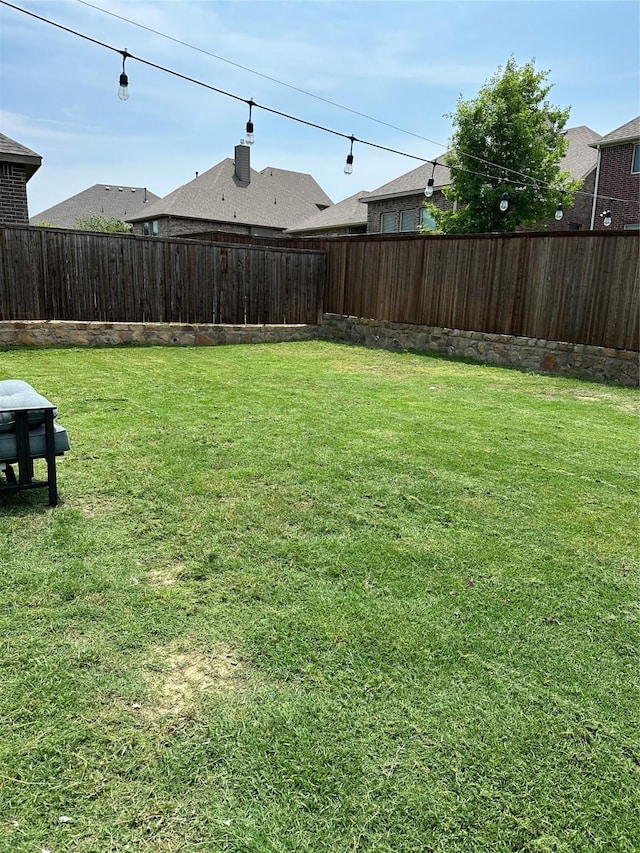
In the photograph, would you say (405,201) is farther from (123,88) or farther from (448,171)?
(123,88)

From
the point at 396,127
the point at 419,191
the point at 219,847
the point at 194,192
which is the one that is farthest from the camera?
the point at 194,192

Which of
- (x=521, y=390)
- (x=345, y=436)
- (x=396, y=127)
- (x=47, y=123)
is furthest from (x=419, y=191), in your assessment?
(x=345, y=436)

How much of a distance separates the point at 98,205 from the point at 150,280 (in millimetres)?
30542

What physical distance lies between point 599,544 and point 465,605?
105 cm

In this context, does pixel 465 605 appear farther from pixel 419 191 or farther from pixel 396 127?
pixel 419 191

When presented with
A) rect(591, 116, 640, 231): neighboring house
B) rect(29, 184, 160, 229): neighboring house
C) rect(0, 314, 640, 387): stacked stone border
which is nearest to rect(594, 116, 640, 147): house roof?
rect(591, 116, 640, 231): neighboring house

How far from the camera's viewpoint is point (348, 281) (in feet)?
38.5

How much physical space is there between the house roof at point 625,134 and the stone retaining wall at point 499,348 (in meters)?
13.0

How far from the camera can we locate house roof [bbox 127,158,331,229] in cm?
2664

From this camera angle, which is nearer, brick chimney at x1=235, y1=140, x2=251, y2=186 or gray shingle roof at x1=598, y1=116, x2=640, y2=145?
gray shingle roof at x1=598, y1=116, x2=640, y2=145

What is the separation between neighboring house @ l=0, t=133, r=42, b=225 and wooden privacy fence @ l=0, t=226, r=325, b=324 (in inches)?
54.9

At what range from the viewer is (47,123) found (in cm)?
1694

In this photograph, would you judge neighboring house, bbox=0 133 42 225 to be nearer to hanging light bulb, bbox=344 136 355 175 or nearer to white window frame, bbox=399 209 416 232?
hanging light bulb, bbox=344 136 355 175

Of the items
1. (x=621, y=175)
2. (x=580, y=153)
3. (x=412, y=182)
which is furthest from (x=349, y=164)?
(x=580, y=153)
